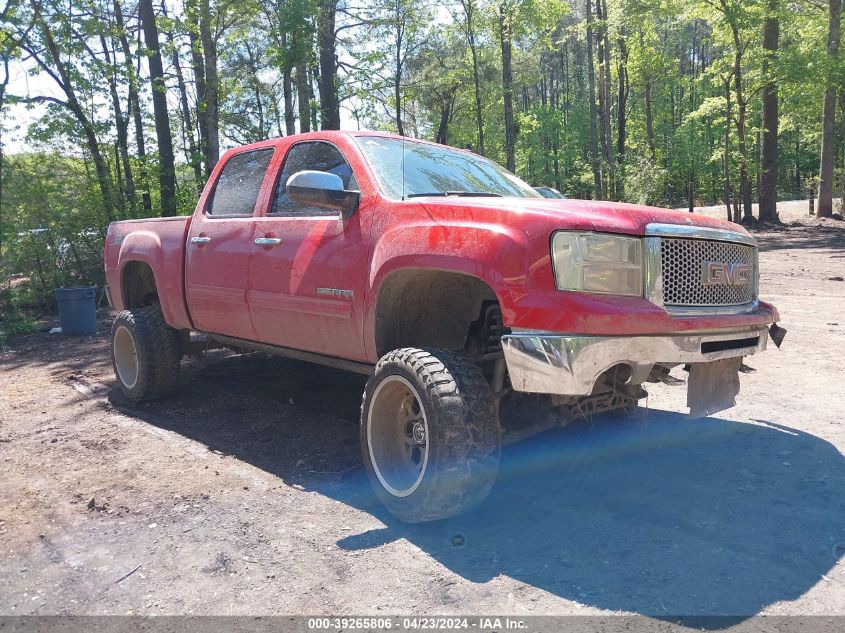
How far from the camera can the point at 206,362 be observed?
7227 mm

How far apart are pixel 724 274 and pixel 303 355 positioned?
258 centimetres

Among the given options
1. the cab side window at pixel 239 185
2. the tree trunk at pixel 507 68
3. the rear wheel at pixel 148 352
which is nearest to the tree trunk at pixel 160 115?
the rear wheel at pixel 148 352

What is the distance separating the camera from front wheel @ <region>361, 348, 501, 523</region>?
2.93m

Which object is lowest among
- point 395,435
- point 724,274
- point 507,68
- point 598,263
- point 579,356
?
point 395,435

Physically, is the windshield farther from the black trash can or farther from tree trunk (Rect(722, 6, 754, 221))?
tree trunk (Rect(722, 6, 754, 221))

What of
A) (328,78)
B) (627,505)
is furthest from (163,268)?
(328,78)

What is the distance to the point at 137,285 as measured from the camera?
623cm

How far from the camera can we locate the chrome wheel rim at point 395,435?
3311mm

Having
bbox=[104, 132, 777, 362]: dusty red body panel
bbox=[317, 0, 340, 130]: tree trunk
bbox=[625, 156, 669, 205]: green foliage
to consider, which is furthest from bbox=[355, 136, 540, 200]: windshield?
bbox=[625, 156, 669, 205]: green foliage

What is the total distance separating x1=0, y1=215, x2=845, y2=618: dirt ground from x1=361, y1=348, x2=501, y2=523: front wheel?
0.20m

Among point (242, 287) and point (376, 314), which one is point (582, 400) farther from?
point (242, 287)

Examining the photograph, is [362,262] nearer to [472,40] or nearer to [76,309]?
[76,309]

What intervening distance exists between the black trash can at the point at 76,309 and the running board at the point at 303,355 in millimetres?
5669

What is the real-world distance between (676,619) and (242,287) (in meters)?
3.37
